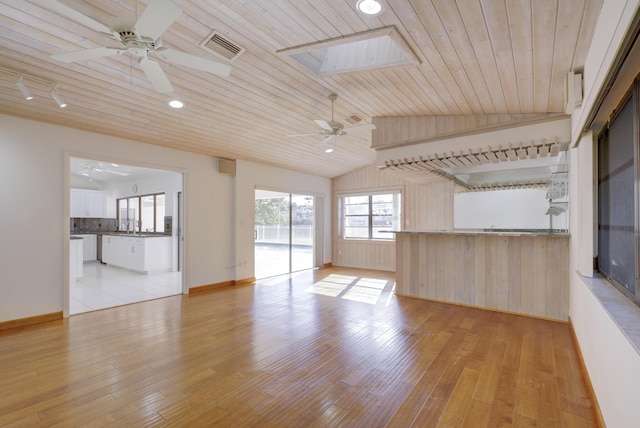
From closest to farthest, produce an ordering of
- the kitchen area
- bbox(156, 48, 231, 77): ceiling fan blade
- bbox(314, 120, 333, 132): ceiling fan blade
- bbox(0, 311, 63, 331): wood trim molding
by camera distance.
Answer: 1. bbox(156, 48, 231, 77): ceiling fan blade
2. bbox(0, 311, 63, 331): wood trim molding
3. bbox(314, 120, 333, 132): ceiling fan blade
4. the kitchen area

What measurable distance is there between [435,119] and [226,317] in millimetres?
3917

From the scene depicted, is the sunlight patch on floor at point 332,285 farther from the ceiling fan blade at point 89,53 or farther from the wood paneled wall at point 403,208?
the ceiling fan blade at point 89,53

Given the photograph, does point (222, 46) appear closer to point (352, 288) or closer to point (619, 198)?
point (619, 198)

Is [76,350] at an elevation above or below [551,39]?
below

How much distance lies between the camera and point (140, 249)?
725cm

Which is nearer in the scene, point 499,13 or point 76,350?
point 499,13

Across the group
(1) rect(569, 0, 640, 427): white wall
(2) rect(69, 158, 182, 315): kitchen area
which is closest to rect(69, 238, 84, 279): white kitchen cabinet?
(2) rect(69, 158, 182, 315): kitchen area

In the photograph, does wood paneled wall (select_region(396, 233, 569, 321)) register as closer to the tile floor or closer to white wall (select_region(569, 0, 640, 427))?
white wall (select_region(569, 0, 640, 427))

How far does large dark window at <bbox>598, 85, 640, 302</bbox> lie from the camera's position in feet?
5.43

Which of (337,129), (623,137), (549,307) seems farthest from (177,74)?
(549,307)

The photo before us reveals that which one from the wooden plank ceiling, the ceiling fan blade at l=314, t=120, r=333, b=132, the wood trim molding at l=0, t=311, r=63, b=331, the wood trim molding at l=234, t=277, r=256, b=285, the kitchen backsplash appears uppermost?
the wooden plank ceiling

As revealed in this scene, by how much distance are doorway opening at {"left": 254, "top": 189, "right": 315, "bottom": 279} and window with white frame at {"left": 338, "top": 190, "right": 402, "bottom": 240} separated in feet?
3.30

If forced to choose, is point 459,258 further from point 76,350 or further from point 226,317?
point 76,350

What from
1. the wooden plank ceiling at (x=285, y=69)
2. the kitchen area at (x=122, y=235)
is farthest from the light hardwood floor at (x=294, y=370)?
the wooden plank ceiling at (x=285, y=69)
